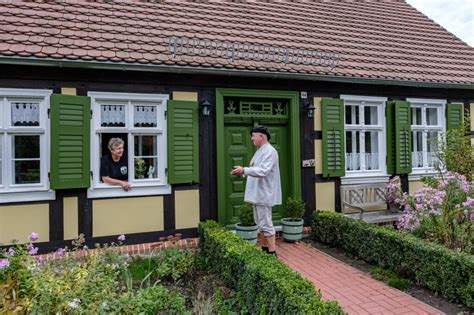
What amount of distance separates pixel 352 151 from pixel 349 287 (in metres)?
3.48

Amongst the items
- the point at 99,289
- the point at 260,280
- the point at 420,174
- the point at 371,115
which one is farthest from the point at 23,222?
the point at 420,174

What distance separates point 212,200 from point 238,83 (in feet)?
6.97

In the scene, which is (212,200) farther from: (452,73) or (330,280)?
(452,73)

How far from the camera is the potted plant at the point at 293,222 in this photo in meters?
6.27

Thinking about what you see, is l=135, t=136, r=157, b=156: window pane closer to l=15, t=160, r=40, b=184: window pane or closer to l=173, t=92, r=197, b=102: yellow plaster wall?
l=173, t=92, r=197, b=102: yellow plaster wall

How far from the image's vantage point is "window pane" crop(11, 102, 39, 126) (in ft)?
17.4

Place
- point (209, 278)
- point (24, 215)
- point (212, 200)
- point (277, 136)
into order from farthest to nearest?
1. point (277, 136)
2. point (212, 200)
3. point (24, 215)
4. point (209, 278)

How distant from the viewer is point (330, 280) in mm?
4809

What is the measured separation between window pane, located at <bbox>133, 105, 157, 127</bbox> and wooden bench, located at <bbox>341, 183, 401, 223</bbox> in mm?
3835

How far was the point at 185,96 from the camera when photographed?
612 centimetres

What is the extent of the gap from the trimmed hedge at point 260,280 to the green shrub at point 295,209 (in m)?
1.64

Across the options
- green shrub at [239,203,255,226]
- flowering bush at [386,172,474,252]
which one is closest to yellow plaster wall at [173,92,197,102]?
green shrub at [239,203,255,226]

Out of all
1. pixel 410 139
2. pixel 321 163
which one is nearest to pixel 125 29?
pixel 321 163

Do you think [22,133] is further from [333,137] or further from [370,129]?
[370,129]
